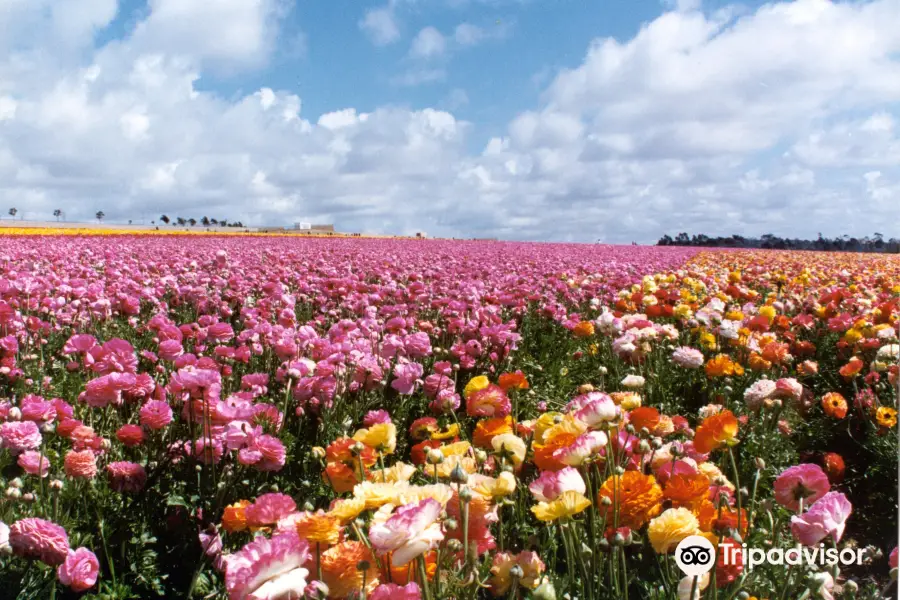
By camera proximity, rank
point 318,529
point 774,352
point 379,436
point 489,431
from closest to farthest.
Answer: point 318,529
point 379,436
point 489,431
point 774,352

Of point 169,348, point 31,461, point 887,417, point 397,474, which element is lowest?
point 887,417

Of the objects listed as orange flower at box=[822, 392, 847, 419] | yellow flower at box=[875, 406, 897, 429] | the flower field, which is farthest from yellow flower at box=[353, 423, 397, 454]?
yellow flower at box=[875, 406, 897, 429]

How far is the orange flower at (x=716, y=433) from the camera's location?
1.80 metres

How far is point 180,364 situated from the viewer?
2836mm

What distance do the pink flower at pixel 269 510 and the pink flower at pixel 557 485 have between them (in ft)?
1.71

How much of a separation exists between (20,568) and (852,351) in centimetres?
482

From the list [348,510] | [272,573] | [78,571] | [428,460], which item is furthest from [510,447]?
[78,571]

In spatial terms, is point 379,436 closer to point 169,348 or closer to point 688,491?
point 688,491

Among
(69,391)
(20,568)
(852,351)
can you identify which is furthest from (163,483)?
(852,351)

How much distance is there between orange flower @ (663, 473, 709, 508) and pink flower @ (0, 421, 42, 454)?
182 centimetres

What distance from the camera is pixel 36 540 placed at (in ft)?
4.89

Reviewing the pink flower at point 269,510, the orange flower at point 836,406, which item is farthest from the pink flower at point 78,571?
the orange flower at point 836,406

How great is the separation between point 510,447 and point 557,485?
0.39 m

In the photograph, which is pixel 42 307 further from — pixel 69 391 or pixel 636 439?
pixel 636 439
